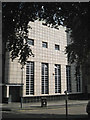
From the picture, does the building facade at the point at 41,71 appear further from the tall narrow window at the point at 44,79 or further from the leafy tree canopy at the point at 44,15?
the leafy tree canopy at the point at 44,15

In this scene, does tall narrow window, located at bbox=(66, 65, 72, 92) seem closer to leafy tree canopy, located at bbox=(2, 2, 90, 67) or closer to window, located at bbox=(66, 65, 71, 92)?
window, located at bbox=(66, 65, 71, 92)

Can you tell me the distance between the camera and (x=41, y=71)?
109ft

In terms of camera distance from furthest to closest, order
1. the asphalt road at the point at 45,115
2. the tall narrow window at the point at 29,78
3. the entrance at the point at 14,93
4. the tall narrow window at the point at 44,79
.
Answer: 1. the tall narrow window at the point at 44,79
2. the tall narrow window at the point at 29,78
3. the entrance at the point at 14,93
4. the asphalt road at the point at 45,115

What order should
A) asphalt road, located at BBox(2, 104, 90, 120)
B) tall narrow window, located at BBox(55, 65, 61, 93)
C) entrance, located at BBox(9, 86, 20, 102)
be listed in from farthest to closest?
tall narrow window, located at BBox(55, 65, 61, 93) → entrance, located at BBox(9, 86, 20, 102) → asphalt road, located at BBox(2, 104, 90, 120)

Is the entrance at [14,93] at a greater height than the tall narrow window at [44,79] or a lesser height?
lesser

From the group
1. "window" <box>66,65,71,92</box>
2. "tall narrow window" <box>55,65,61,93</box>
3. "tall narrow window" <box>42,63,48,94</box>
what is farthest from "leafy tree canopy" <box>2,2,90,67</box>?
"window" <box>66,65,71,92</box>

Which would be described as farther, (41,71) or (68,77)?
(68,77)

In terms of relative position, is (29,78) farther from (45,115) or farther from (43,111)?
(45,115)

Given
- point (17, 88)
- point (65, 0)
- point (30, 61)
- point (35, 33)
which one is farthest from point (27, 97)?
point (65, 0)

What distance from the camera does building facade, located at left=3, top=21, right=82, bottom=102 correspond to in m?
A: 30.1

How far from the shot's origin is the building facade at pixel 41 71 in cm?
3008

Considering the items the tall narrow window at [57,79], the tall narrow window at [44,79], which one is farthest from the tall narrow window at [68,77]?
the tall narrow window at [44,79]

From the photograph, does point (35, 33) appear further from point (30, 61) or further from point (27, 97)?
point (27, 97)

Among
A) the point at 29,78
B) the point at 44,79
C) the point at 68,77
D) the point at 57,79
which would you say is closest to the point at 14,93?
the point at 29,78
